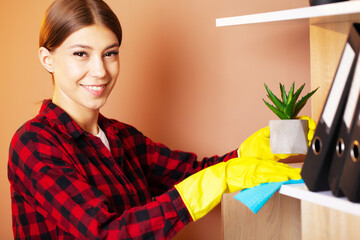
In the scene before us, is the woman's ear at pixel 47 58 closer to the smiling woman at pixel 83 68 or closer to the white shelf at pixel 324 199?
the smiling woman at pixel 83 68

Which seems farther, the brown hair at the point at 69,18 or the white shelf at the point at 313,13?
the brown hair at the point at 69,18

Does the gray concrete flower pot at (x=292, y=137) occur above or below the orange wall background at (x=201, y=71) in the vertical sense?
below

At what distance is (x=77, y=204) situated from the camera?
1135 millimetres

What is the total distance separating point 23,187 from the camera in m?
1.29

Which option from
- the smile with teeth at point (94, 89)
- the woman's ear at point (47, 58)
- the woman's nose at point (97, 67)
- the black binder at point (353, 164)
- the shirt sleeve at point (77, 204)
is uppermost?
the woman's ear at point (47, 58)

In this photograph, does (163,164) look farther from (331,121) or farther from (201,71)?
(331,121)

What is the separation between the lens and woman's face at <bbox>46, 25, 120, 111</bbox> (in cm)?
135

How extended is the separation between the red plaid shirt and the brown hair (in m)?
0.22

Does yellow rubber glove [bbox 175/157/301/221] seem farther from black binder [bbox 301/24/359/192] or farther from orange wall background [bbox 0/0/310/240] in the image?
orange wall background [bbox 0/0/310/240]

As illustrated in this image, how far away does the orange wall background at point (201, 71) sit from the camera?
1656 mm

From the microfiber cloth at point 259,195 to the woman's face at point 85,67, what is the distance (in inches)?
24.8

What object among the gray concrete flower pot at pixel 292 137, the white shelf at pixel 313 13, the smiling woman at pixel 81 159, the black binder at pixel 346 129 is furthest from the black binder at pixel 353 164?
the smiling woman at pixel 81 159

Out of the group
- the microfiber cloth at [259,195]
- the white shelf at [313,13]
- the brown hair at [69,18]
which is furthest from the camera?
the brown hair at [69,18]

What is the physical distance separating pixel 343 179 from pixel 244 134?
1.00 m
